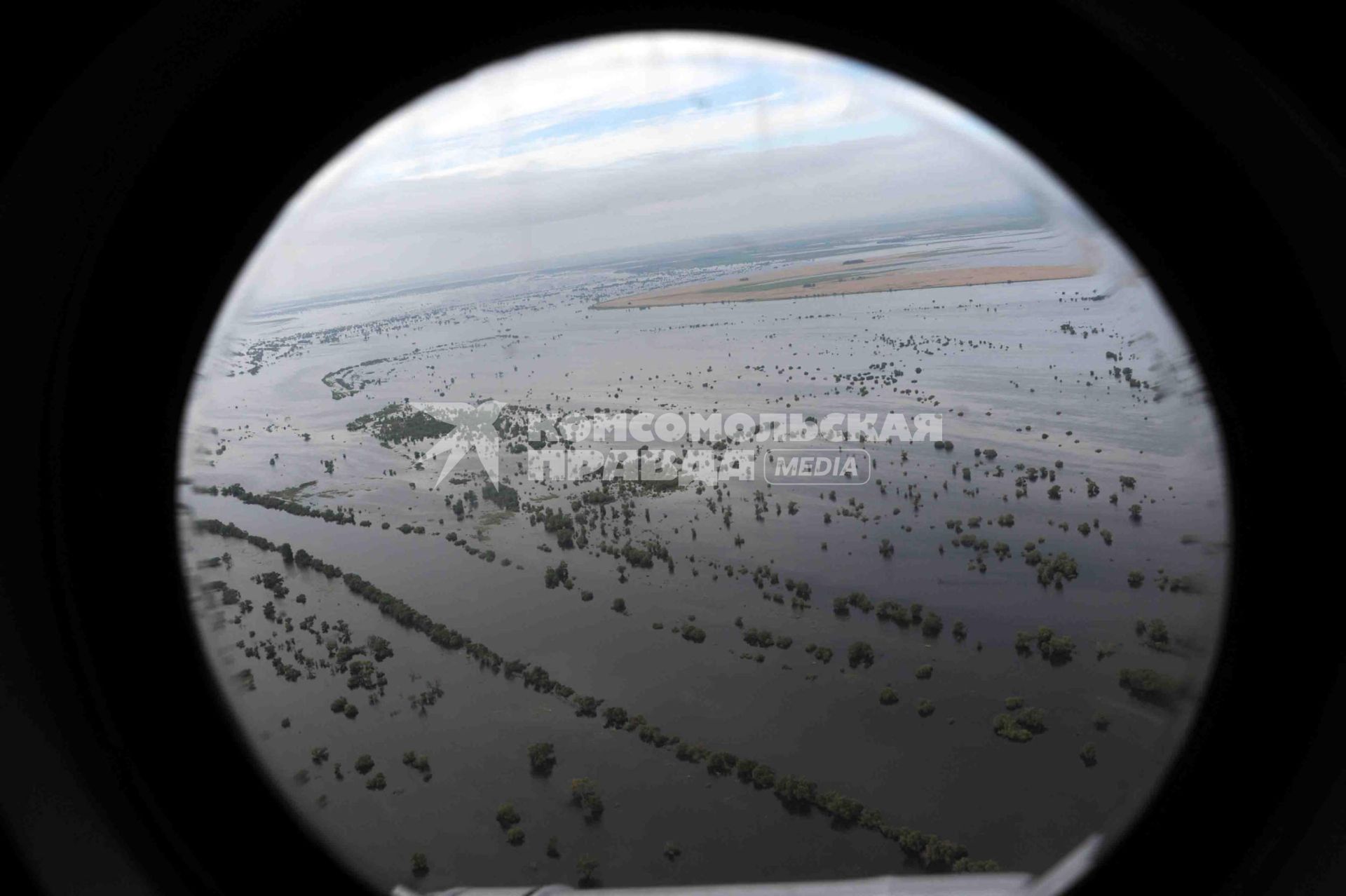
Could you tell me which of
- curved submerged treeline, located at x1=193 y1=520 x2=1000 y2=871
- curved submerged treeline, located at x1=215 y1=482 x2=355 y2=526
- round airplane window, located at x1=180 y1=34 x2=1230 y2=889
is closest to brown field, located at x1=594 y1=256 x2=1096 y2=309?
round airplane window, located at x1=180 y1=34 x2=1230 y2=889

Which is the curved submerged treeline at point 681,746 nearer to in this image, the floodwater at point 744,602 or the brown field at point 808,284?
the floodwater at point 744,602

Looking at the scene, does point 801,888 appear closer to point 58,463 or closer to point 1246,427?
point 1246,427

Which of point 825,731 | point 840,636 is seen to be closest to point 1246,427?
point 825,731

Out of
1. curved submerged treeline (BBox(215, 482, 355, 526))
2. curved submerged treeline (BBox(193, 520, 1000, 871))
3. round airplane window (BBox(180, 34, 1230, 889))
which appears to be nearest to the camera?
round airplane window (BBox(180, 34, 1230, 889))

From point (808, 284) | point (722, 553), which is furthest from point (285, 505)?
point (808, 284)

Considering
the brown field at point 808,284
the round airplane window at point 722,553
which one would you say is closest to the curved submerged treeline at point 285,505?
the round airplane window at point 722,553

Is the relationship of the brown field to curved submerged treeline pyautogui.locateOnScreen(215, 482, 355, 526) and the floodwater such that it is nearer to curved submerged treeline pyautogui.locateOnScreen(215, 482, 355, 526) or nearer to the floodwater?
the floodwater

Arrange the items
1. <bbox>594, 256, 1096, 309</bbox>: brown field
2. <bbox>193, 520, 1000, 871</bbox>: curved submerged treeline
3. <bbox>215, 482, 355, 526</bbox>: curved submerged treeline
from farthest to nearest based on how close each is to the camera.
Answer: <bbox>594, 256, 1096, 309</bbox>: brown field < <bbox>215, 482, 355, 526</bbox>: curved submerged treeline < <bbox>193, 520, 1000, 871</bbox>: curved submerged treeline
